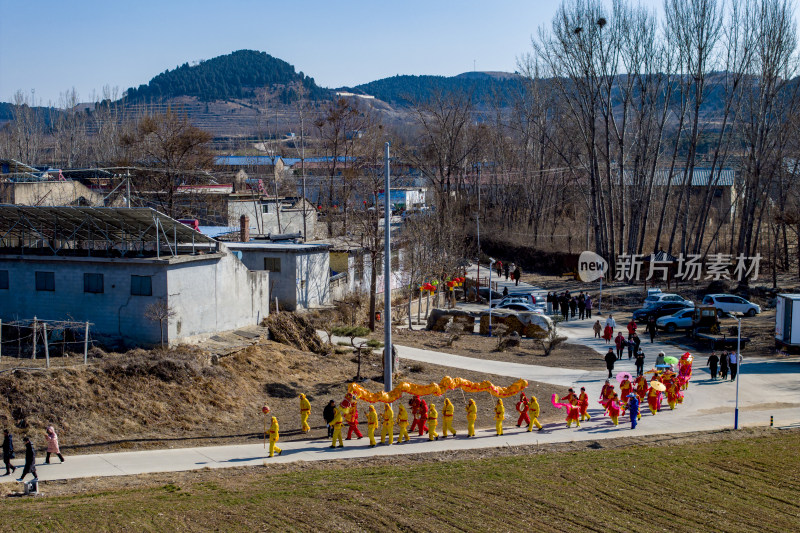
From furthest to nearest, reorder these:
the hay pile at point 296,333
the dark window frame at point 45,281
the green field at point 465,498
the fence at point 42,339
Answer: the hay pile at point 296,333 < the dark window frame at point 45,281 < the fence at point 42,339 < the green field at point 465,498

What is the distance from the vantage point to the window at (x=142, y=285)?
80.9ft

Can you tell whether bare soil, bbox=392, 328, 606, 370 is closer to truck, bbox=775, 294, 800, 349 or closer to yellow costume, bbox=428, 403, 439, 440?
truck, bbox=775, 294, 800, 349

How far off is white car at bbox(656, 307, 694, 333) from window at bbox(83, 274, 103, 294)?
25.6 metres

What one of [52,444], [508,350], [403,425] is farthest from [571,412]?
[52,444]

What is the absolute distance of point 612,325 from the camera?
35031mm

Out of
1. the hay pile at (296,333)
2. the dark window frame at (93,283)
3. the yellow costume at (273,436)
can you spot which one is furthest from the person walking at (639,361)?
the dark window frame at (93,283)

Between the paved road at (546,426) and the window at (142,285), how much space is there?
7442 mm

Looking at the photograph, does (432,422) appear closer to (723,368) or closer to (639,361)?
Answer: (639,361)

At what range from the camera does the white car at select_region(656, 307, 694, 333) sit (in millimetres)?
37125

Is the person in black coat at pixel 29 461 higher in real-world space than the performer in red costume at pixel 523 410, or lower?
higher

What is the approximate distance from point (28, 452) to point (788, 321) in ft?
90.0

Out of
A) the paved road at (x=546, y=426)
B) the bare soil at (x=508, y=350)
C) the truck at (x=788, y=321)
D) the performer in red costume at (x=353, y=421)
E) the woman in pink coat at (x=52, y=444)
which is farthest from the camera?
the bare soil at (x=508, y=350)

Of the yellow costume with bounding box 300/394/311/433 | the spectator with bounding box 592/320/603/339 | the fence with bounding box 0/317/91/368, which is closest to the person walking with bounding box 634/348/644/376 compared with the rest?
the spectator with bounding box 592/320/603/339

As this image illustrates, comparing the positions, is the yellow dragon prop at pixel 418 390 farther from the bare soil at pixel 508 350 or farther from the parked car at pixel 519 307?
the parked car at pixel 519 307
